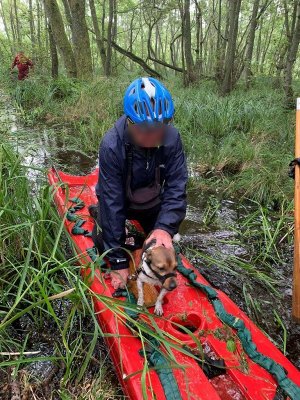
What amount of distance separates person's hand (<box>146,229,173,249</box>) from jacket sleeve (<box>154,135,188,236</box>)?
0.08 metres

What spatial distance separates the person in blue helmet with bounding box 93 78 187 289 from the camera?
6.93 feet

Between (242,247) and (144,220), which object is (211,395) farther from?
(242,247)

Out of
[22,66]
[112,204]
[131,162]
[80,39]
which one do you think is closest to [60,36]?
[80,39]

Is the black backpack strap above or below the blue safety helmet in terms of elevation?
below

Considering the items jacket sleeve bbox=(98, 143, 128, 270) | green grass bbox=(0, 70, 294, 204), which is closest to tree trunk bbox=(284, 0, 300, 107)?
green grass bbox=(0, 70, 294, 204)

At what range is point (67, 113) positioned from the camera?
328 inches

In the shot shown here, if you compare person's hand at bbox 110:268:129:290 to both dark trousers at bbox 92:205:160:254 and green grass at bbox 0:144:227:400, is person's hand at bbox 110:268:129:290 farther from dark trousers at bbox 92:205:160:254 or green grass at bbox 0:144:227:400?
dark trousers at bbox 92:205:160:254

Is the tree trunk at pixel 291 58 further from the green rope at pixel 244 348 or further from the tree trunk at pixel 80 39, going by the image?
the tree trunk at pixel 80 39

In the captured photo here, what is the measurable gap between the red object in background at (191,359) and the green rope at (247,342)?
0.11ft

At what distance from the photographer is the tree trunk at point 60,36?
32.3 feet

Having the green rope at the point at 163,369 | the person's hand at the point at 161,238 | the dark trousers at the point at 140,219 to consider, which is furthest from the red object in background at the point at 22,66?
the green rope at the point at 163,369

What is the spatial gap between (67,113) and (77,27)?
11.2ft

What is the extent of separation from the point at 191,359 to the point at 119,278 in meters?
0.76

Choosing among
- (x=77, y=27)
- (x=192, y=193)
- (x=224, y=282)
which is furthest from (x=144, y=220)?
(x=77, y=27)
